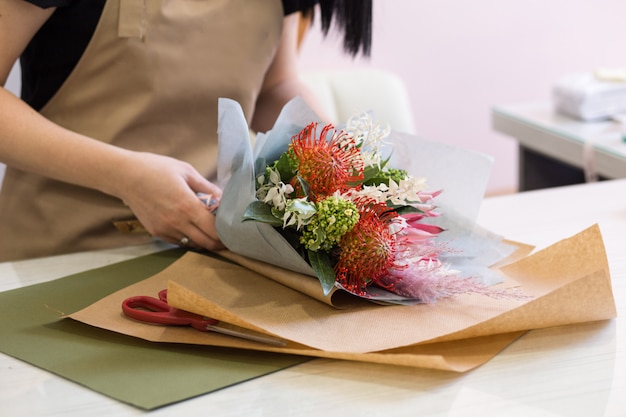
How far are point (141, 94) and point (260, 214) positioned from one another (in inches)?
15.4

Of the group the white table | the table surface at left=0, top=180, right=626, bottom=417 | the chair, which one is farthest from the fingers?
the chair

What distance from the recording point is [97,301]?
0.86 m

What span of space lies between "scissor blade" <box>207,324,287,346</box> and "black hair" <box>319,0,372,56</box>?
596 mm

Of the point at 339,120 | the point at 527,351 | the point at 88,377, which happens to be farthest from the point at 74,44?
the point at 339,120

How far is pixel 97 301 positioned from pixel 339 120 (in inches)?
53.3

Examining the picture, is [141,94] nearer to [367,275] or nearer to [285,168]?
[285,168]

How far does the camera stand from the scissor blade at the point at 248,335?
740 mm

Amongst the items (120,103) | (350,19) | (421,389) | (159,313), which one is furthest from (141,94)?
(421,389)

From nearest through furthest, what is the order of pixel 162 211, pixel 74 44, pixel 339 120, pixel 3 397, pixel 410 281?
1. pixel 3 397
2. pixel 410 281
3. pixel 162 211
4. pixel 74 44
5. pixel 339 120

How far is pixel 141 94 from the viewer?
112cm

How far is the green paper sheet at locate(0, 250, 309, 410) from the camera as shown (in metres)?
0.68

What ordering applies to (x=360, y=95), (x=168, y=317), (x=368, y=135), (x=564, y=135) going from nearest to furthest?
(x=168, y=317) < (x=368, y=135) < (x=564, y=135) < (x=360, y=95)

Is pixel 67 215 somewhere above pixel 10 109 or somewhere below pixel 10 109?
below

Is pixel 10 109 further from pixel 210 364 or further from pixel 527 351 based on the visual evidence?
pixel 527 351
